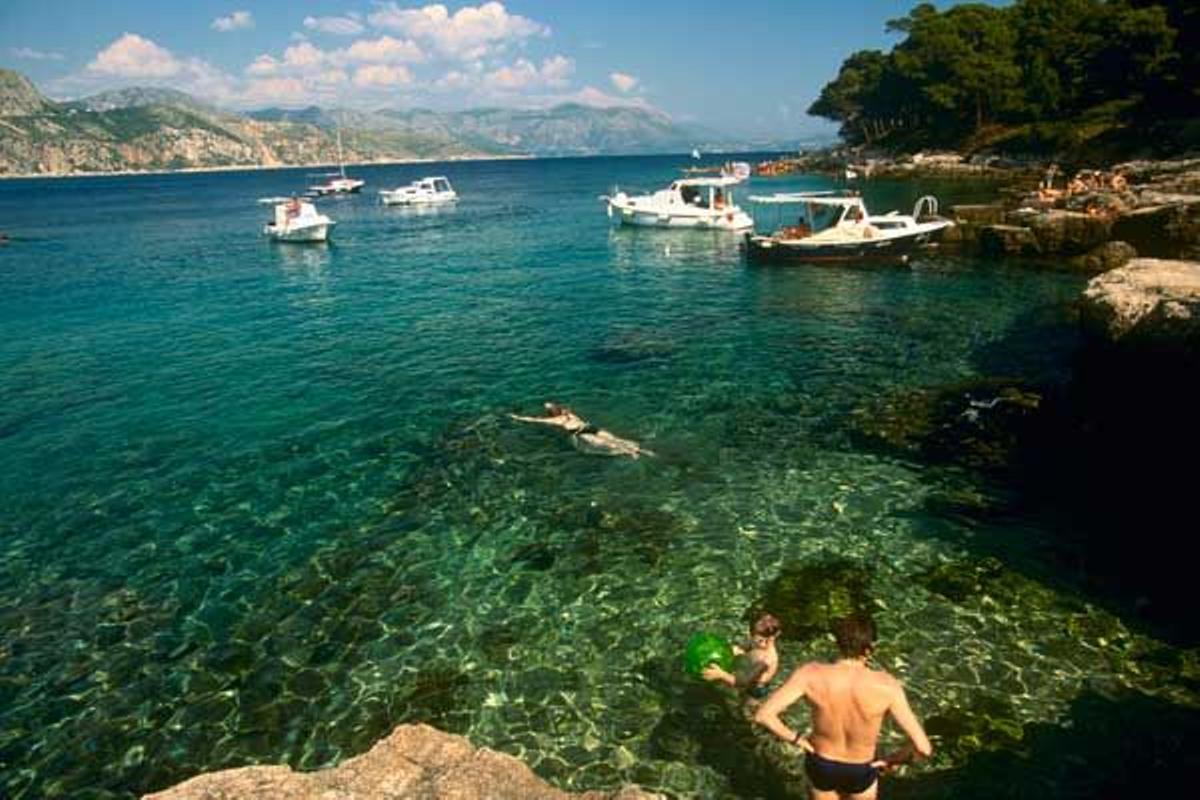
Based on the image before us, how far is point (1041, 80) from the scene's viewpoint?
282ft

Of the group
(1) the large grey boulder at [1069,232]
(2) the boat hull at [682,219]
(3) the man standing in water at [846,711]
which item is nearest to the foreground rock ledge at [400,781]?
(3) the man standing in water at [846,711]

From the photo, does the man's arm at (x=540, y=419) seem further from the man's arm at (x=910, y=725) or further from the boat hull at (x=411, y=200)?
the boat hull at (x=411, y=200)

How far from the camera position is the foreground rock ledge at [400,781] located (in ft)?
20.4

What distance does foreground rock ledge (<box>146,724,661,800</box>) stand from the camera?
20.4 ft

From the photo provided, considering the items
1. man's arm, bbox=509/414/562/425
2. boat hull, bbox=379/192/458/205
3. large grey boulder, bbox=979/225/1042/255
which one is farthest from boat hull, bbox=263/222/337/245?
large grey boulder, bbox=979/225/1042/255

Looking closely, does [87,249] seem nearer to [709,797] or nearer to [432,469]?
[432,469]

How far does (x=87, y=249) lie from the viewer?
2469 inches

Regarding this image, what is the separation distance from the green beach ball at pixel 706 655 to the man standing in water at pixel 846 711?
3.31 metres

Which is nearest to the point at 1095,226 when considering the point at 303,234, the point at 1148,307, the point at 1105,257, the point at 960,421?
the point at 1105,257

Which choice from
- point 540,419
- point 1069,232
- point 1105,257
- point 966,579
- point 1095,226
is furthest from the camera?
point 1069,232

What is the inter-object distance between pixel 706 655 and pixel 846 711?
12.4ft

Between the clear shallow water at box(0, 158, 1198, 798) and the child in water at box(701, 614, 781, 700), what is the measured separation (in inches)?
19.2

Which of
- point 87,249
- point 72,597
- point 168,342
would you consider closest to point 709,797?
point 72,597

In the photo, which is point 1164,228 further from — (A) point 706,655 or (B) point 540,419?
(A) point 706,655
